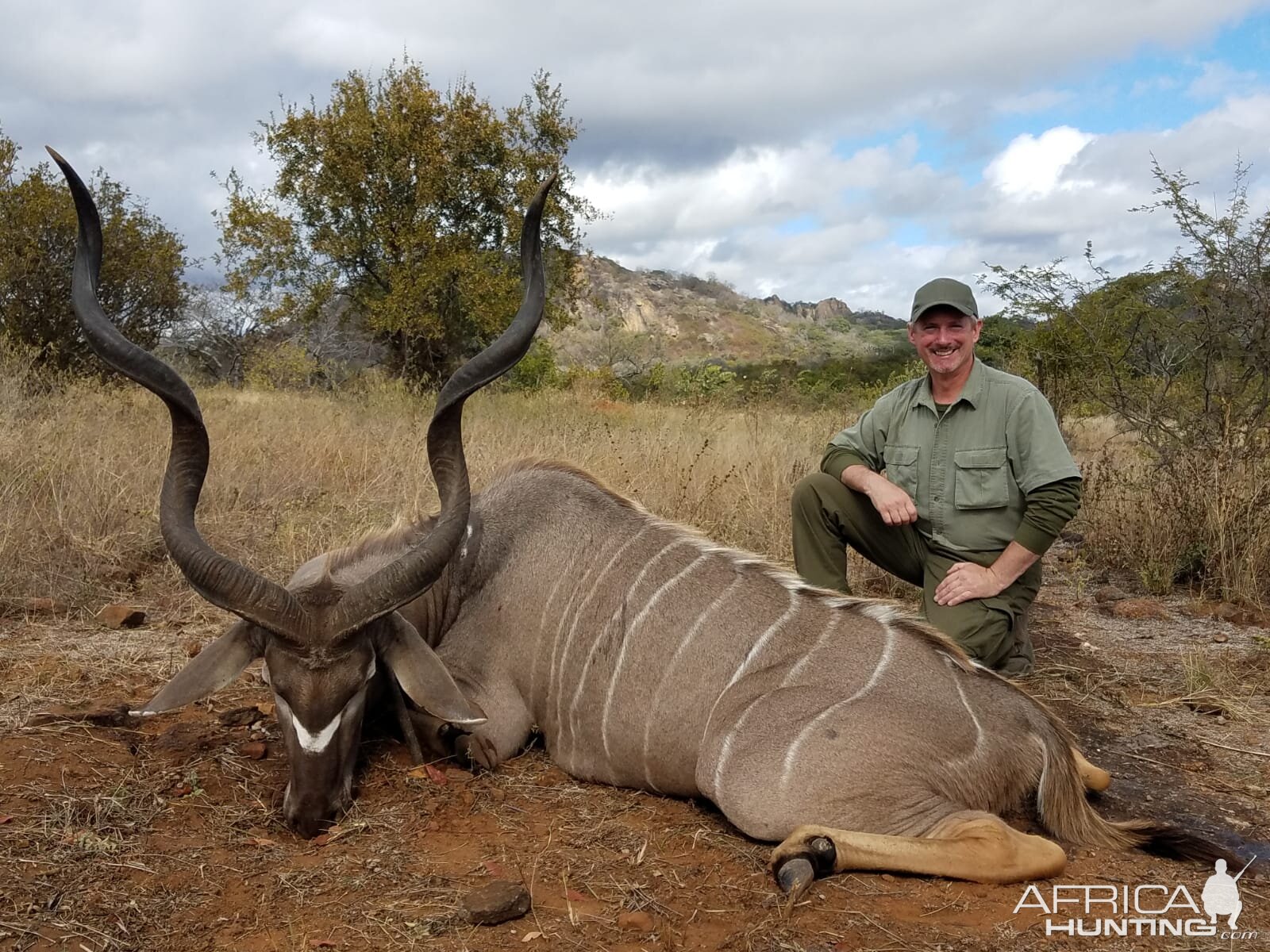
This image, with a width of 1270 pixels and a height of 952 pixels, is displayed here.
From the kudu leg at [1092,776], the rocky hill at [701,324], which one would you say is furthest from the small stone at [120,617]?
the rocky hill at [701,324]

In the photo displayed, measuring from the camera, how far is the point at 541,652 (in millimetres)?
3166

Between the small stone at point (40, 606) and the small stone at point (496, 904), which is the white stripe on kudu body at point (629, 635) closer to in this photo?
the small stone at point (496, 904)

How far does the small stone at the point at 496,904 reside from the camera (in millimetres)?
2119

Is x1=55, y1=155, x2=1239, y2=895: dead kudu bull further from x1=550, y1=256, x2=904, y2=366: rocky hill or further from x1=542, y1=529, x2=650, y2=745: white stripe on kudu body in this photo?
x1=550, y1=256, x2=904, y2=366: rocky hill

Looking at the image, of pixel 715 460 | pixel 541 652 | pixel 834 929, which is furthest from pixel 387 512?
pixel 834 929

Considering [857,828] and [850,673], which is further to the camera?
[850,673]

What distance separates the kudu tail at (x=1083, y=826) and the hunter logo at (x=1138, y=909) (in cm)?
14

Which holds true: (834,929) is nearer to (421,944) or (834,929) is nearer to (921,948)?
(921,948)

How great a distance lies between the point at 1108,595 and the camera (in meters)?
5.11

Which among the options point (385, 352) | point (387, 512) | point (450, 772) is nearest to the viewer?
point (450, 772)

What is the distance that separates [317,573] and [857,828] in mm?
1866

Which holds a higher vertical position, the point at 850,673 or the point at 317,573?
the point at 317,573

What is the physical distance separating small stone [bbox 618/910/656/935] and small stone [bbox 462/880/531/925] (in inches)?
8.3

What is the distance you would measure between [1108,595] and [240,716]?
13.8ft
